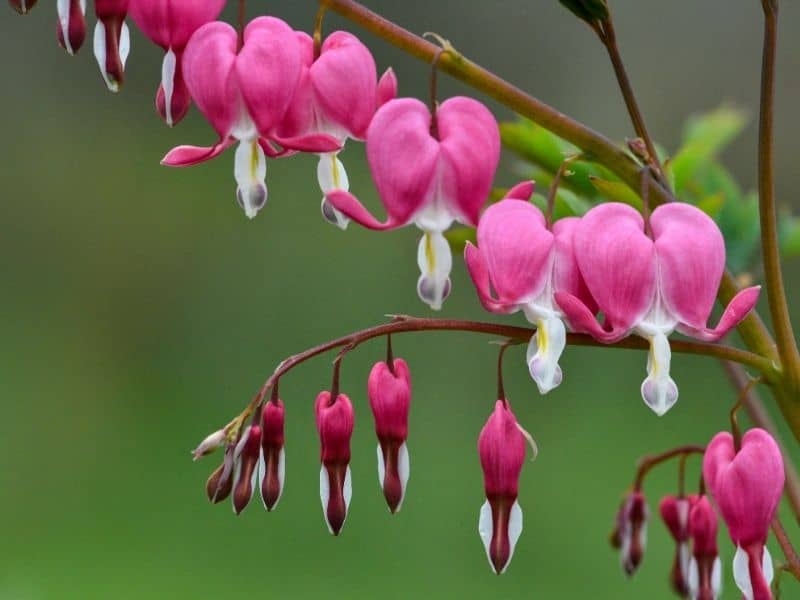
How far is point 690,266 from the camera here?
2.79 ft

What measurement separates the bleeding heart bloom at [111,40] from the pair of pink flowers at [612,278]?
0.91 feet

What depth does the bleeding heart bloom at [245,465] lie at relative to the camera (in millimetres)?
871

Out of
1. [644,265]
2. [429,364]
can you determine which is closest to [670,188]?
[644,265]

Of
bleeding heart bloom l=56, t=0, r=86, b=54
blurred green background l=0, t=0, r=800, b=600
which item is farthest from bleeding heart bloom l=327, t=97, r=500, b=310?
blurred green background l=0, t=0, r=800, b=600

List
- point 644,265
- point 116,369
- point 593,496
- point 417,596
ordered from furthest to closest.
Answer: point 116,369, point 593,496, point 417,596, point 644,265

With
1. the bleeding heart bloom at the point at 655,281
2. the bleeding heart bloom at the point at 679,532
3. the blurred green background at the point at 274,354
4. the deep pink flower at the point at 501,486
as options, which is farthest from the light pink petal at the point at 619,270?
the blurred green background at the point at 274,354

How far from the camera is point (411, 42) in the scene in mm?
936

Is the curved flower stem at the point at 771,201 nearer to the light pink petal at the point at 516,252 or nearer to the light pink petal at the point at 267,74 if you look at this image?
the light pink petal at the point at 516,252

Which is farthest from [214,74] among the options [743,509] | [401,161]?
[743,509]

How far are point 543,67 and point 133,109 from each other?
2.10 m

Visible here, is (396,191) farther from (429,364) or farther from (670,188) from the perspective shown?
(429,364)

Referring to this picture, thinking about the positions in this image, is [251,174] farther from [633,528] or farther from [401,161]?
[633,528]

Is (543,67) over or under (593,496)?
over

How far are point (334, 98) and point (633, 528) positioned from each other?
520mm
